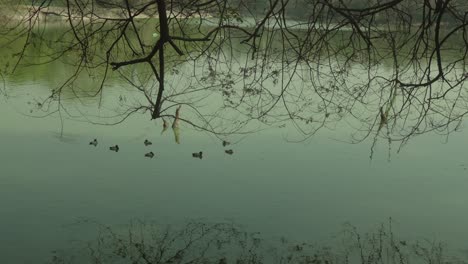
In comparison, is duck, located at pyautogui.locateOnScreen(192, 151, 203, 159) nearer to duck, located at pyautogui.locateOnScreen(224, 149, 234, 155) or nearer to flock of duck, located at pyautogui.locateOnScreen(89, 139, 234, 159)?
flock of duck, located at pyautogui.locateOnScreen(89, 139, 234, 159)

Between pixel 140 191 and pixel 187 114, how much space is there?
1.69m

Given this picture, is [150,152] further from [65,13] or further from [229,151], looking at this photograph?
[65,13]

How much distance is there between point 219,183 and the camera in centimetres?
351

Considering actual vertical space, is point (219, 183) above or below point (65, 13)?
below

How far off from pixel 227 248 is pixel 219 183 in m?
0.89

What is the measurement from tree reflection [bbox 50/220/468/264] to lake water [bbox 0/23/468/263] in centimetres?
9

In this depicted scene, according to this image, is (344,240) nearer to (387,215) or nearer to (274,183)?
(387,215)

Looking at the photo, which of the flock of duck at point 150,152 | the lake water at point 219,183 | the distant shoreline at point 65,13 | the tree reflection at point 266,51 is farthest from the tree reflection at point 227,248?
the flock of duck at point 150,152

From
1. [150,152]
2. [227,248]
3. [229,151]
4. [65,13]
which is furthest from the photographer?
[229,151]

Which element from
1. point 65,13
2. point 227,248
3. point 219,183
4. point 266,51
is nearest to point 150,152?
point 219,183

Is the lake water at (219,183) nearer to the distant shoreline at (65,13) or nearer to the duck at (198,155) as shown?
the duck at (198,155)

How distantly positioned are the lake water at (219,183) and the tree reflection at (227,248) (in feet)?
0.29

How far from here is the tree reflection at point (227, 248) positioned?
2535mm

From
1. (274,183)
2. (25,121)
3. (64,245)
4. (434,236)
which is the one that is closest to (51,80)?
(25,121)
